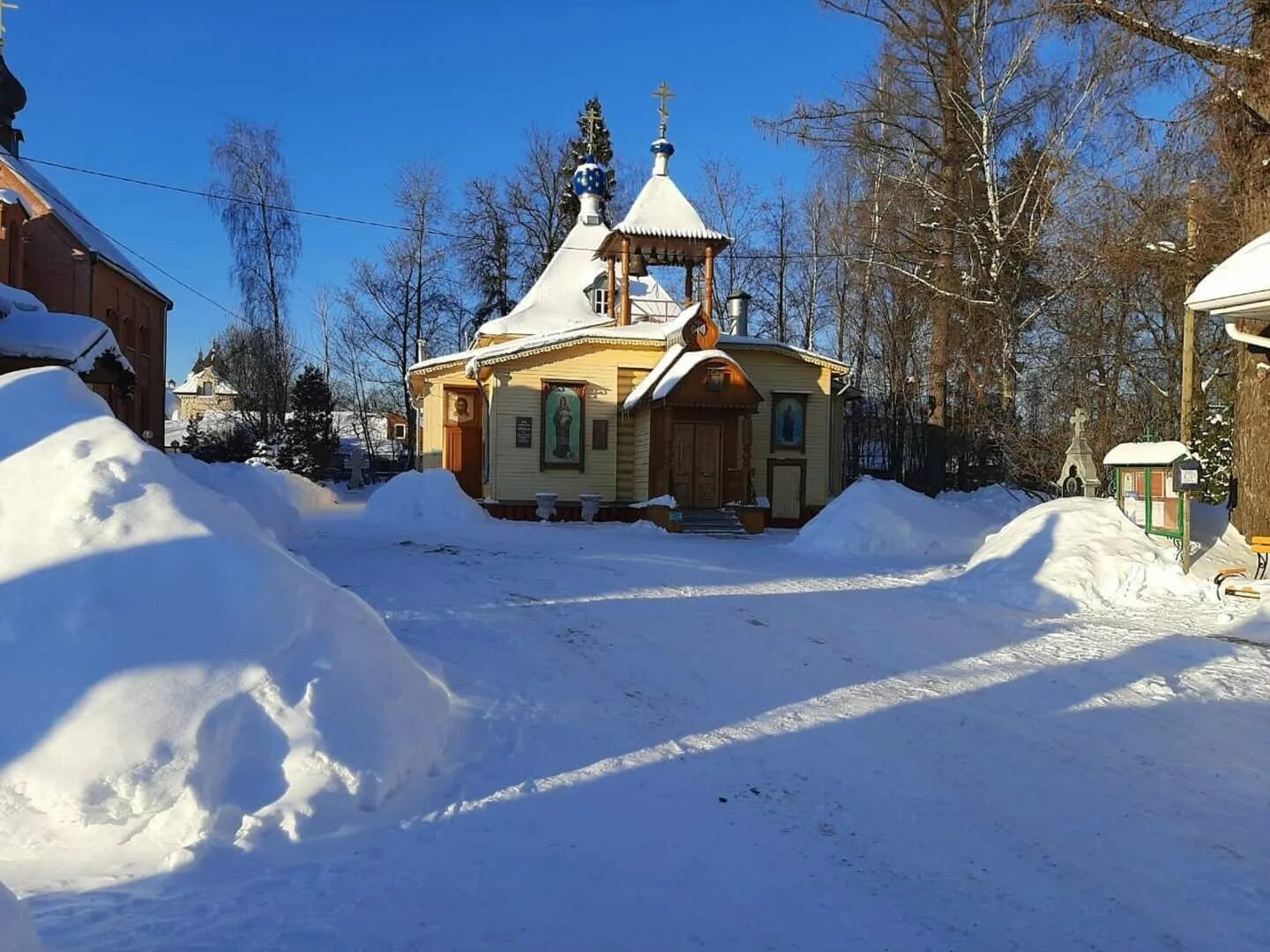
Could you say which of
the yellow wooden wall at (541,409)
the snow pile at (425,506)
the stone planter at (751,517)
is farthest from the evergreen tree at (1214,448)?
the snow pile at (425,506)

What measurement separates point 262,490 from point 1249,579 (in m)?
15.0

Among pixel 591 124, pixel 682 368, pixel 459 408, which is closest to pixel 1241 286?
pixel 682 368

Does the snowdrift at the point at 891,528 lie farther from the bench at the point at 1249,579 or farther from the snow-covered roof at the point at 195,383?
the snow-covered roof at the point at 195,383

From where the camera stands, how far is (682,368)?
62.8 feet

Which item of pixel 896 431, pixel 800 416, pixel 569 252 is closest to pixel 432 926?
pixel 800 416

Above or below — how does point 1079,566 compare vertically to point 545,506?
above

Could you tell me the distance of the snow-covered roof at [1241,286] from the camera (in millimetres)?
8695

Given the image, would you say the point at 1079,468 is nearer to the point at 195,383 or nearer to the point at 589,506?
the point at 589,506

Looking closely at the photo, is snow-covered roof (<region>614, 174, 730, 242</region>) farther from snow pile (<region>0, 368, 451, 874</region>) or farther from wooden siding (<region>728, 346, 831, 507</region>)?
snow pile (<region>0, 368, 451, 874</region>)

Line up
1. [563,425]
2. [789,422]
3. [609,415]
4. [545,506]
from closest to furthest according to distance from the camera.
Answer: [545,506] < [563,425] < [609,415] < [789,422]

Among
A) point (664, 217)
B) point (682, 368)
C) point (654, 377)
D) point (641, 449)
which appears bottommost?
point (641, 449)

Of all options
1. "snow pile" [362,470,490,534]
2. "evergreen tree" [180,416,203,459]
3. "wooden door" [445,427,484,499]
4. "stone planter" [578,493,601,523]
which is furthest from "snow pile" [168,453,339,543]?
"evergreen tree" [180,416,203,459]

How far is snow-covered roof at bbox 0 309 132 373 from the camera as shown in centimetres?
1303

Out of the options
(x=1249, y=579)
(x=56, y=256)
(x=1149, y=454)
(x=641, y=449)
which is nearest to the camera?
(x=1249, y=579)
